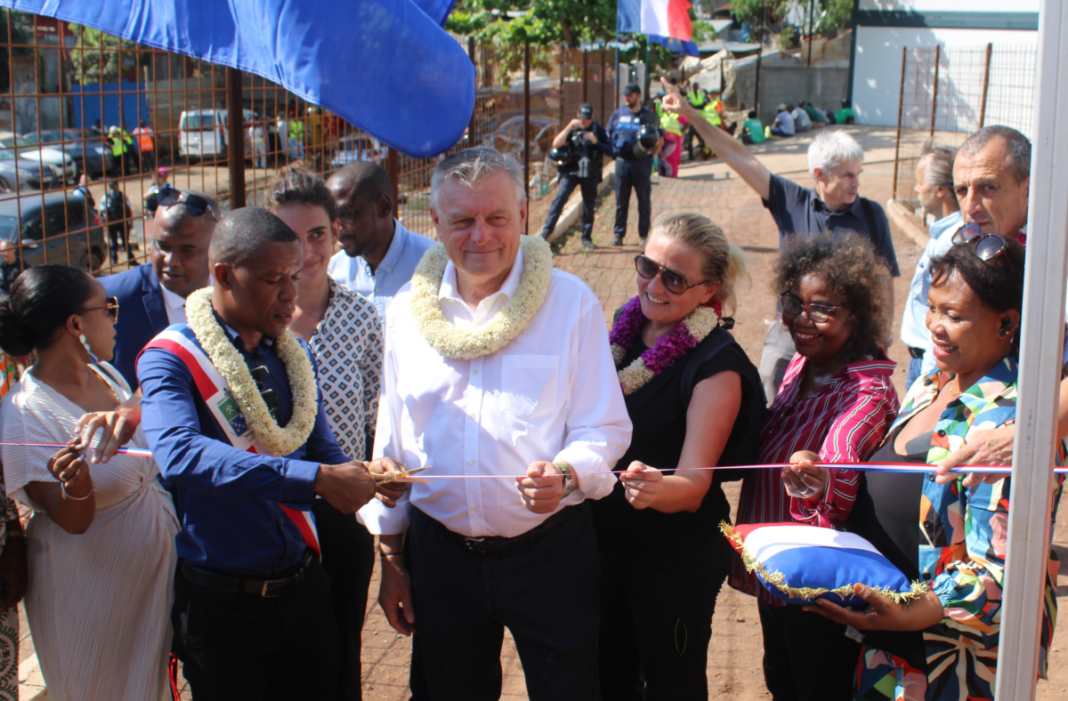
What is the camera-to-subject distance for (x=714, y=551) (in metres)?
2.64

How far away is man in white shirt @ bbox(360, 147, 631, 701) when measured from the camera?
2305 mm

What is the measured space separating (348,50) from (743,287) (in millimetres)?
7127

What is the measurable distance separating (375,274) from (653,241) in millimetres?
1631

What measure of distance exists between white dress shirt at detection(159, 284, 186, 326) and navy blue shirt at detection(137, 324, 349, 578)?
0.84 m

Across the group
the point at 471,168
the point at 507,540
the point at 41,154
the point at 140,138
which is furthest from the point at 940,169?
the point at 41,154

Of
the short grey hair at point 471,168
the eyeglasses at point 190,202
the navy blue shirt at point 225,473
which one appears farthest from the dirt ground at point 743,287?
the eyeglasses at point 190,202

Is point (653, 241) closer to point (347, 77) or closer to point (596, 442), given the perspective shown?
point (596, 442)

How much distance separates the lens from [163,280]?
3.23 metres

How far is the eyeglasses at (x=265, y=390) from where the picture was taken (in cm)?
237

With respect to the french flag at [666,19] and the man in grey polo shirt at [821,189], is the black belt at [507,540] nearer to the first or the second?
the man in grey polo shirt at [821,189]

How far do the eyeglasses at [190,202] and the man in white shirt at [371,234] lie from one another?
0.60 meters

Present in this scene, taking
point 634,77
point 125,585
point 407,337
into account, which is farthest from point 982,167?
point 634,77

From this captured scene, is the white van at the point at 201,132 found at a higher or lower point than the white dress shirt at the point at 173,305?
higher

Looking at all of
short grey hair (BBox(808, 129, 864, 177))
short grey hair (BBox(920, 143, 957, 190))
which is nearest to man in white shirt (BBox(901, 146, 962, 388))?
short grey hair (BBox(920, 143, 957, 190))
